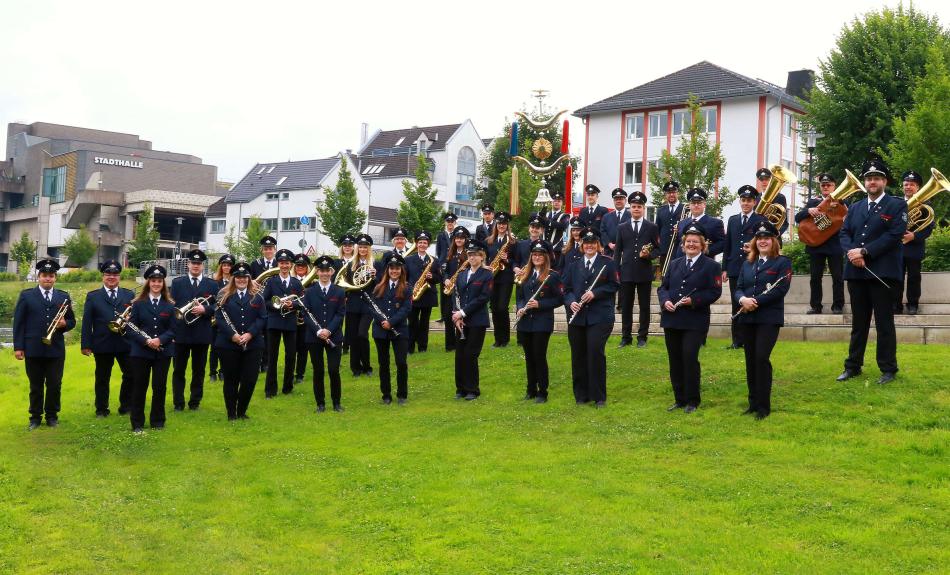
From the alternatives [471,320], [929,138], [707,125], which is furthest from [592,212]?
[707,125]

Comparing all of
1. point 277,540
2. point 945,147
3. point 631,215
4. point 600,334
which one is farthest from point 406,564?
point 945,147

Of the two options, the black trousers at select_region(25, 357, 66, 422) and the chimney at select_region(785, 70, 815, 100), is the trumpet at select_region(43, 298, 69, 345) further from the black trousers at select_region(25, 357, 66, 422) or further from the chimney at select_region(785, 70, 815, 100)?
the chimney at select_region(785, 70, 815, 100)

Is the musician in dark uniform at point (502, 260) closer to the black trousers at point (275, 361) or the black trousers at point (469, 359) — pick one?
the black trousers at point (469, 359)

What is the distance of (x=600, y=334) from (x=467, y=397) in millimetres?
2223

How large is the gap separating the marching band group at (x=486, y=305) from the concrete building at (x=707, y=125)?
128 ft

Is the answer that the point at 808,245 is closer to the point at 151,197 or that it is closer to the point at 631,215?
the point at 631,215

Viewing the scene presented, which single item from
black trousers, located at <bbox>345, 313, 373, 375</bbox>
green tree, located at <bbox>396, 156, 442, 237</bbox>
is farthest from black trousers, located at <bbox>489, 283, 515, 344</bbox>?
green tree, located at <bbox>396, 156, 442, 237</bbox>

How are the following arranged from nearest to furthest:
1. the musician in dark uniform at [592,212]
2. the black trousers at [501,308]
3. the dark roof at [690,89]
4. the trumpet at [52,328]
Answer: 1. the trumpet at [52,328]
2. the black trousers at [501,308]
3. the musician in dark uniform at [592,212]
4. the dark roof at [690,89]

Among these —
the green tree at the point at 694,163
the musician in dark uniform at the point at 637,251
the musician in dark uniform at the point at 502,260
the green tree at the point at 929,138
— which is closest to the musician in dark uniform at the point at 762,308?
the musician in dark uniform at the point at 637,251

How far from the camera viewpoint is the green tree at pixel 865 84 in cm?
3092

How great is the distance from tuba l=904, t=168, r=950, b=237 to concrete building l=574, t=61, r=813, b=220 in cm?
3942

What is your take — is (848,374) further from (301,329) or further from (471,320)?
(301,329)

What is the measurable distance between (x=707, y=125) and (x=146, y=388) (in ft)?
158

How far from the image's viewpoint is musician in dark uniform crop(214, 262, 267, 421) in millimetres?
12602
